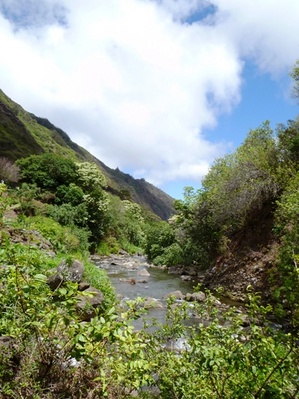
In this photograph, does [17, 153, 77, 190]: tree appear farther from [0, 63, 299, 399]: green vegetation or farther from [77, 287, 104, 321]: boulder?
[0, 63, 299, 399]: green vegetation

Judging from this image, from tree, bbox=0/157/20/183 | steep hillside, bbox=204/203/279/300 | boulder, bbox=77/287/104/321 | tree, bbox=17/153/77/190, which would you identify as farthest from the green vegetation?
tree, bbox=0/157/20/183

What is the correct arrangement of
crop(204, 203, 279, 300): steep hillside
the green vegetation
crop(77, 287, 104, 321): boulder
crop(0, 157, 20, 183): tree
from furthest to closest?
crop(0, 157, 20, 183): tree, crop(204, 203, 279, 300): steep hillside, crop(77, 287, 104, 321): boulder, the green vegetation

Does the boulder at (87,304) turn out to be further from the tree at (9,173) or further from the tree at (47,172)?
the tree at (9,173)

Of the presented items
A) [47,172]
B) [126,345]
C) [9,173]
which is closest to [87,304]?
[126,345]

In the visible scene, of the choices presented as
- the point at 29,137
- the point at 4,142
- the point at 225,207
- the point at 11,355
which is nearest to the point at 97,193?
the point at 225,207

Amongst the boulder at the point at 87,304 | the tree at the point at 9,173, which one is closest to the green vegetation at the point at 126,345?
the boulder at the point at 87,304

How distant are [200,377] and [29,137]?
111961 mm

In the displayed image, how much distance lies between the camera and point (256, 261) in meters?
16.4

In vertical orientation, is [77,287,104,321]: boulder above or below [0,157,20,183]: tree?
Answer: below

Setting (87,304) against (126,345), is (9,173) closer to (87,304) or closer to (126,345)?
(87,304)

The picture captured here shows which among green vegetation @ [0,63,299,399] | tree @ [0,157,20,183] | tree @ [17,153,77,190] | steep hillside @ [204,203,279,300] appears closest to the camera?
green vegetation @ [0,63,299,399]

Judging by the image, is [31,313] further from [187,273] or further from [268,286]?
[187,273]

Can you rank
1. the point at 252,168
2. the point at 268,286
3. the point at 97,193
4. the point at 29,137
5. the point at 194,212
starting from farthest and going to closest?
the point at 29,137 < the point at 97,193 < the point at 194,212 < the point at 252,168 < the point at 268,286

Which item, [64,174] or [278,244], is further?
[64,174]
